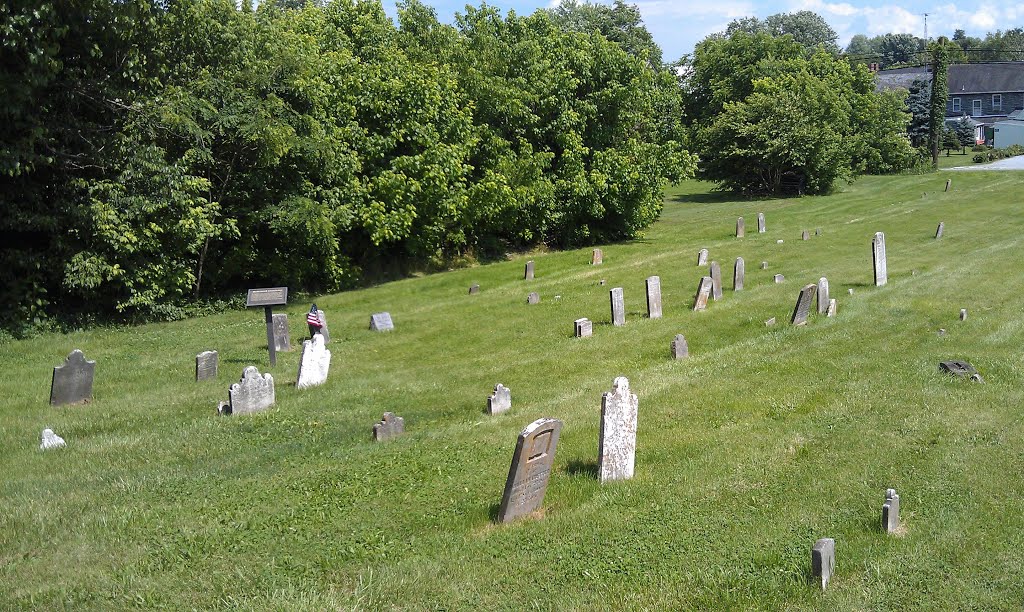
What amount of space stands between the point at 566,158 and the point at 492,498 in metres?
30.8

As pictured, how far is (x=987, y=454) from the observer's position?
10516 mm

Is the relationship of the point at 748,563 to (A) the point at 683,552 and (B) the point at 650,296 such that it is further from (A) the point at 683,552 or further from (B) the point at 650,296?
(B) the point at 650,296

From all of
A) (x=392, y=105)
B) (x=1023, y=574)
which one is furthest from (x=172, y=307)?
(x=1023, y=574)

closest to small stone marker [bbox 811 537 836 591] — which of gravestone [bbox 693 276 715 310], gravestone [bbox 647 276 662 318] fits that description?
gravestone [bbox 647 276 662 318]

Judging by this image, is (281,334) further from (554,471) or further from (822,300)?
(822,300)

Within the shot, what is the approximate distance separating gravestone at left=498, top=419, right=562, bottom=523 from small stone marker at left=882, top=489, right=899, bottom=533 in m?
3.33

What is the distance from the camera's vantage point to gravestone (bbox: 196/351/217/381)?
1769cm

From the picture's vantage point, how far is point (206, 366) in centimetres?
1783

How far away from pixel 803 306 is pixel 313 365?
1080cm

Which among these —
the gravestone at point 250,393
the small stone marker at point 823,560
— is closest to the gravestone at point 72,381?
the gravestone at point 250,393

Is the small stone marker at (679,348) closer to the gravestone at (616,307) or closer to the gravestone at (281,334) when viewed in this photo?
the gravestone at (616,307)

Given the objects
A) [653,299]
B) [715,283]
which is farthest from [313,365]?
[715,283]

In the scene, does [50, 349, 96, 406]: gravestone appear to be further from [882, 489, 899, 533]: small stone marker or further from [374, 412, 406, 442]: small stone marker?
[882, 489, 899, 533]: small stone marker

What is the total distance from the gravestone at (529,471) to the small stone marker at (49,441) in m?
7.27
